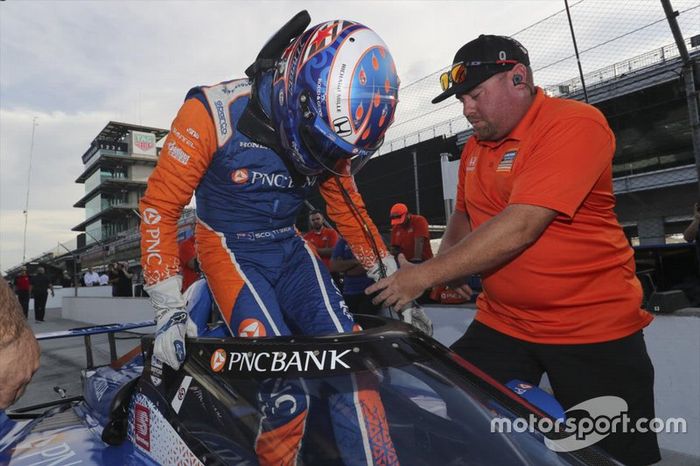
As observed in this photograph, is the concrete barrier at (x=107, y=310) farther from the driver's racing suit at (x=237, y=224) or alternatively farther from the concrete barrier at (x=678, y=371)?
the concrete barrier at (x=678, y=371)

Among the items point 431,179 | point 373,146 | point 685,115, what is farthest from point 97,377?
point 685,115

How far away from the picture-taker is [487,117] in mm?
2014

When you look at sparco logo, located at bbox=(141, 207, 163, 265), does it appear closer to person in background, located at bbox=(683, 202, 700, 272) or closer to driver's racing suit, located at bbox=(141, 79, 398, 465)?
driver's racing suit, located at bbox=(141, 79, 398, 465)

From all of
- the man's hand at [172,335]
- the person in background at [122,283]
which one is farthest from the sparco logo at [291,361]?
the person in background at [122,283]

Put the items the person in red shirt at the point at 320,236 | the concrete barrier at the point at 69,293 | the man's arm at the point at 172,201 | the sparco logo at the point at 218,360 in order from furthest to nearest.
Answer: the concrete barrier at the point at 69,293, the person in red shirt at the point at 320,236, the man's arm at the point at 172,201, the sparco logo at the point at 218,360

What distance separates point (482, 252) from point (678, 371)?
2.10m

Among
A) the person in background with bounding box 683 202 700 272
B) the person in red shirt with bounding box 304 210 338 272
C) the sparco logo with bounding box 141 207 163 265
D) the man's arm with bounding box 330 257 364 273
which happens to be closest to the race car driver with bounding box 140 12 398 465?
the sparco logo with bounding box 141 207 163 265

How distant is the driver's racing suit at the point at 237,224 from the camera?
74.4 inches

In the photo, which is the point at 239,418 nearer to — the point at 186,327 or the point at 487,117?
the point at 186,327

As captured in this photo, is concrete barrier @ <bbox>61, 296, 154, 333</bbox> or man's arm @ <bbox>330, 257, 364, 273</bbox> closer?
man's arm @ <bbox>330, 257, 364, 273</bbox>

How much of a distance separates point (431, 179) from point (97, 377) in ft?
35.5

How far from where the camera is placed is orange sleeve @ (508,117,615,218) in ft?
5.34

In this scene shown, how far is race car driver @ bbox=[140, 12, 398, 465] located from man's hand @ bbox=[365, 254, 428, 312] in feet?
1.06

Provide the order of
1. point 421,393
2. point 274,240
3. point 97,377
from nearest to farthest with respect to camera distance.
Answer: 1. point 421,393
2. point 97,377
3. point 274,240
